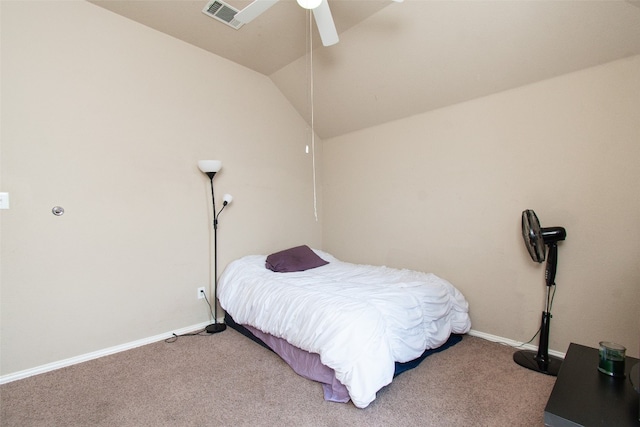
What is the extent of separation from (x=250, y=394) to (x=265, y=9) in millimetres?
2407

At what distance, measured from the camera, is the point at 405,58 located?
8.77 feet

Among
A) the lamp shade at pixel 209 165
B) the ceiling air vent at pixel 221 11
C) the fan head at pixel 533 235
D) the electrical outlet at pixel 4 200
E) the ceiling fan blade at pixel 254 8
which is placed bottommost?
the fan head at pixel 533 235

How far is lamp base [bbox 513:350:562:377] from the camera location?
6.97 ft

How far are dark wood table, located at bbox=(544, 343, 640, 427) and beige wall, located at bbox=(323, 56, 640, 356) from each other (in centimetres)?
77

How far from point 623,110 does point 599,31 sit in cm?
53

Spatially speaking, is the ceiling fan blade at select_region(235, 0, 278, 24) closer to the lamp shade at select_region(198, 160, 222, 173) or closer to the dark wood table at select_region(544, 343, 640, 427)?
the lamp shade at select_region(198, 160, 222, 173)

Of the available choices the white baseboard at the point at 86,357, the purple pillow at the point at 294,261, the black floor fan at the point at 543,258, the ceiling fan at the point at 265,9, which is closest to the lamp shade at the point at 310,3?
the ceiling fan at the point at 265,9

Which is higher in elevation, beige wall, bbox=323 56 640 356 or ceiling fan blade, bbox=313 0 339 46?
ceiling fan blade, bbox=313 0 339 46

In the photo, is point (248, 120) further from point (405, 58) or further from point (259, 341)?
point (259, 341)

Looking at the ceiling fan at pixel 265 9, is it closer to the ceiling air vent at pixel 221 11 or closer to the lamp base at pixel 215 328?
the ceiling air vent at pixel 221 11

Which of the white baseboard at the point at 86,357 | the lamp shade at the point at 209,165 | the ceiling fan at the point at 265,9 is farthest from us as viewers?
the lamp shade at the point at 209,165

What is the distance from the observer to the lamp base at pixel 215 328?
288 cm

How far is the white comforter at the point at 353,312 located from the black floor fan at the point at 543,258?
1.78 feet

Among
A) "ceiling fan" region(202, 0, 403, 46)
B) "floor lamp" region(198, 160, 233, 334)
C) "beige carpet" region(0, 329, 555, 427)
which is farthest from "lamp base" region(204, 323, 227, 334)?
"ceiling fan" region(202, 0, 403, 46)
